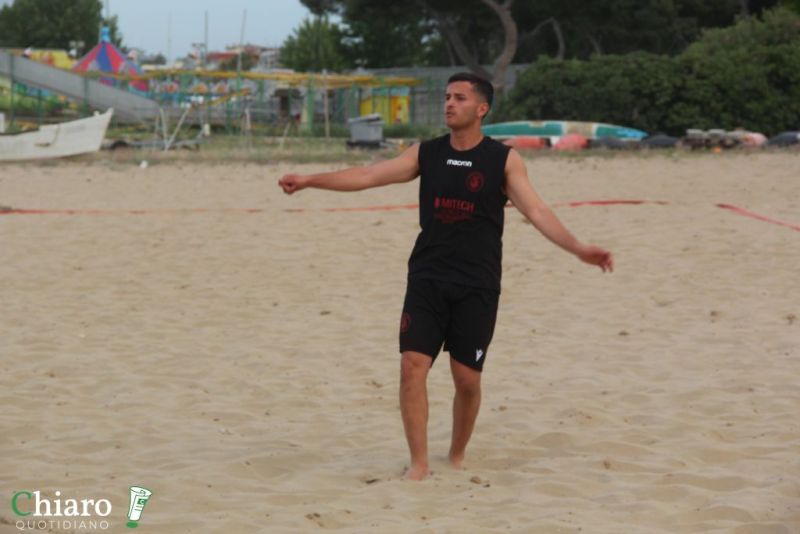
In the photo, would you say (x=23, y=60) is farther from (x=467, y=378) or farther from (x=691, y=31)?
(x=467, y=378)

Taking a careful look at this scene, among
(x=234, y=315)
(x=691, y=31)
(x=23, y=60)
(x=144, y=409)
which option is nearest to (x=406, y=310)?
(x=144, y=409)

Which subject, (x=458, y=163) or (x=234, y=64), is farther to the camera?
(x=234, y=64)

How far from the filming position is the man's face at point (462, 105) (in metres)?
4.92

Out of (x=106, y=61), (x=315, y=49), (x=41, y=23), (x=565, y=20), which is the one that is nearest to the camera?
(x=565, y=20)

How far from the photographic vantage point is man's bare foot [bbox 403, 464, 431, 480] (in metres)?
4.96

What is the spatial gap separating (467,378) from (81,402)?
226 cm

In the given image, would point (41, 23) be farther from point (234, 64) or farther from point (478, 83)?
point (478, 83)

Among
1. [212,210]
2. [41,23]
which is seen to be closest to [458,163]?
[212,210]

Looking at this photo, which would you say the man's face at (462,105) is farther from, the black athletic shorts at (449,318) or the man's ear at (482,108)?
the black athletic shorts at (449,318)

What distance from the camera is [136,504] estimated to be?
4.54 m

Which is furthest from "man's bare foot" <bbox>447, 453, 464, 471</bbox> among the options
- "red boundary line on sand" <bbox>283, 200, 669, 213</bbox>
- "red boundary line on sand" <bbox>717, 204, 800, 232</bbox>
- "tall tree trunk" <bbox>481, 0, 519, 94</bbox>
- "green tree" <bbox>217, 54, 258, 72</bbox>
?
"green tree" <bbox>217, 54, 258, 72</bbox>

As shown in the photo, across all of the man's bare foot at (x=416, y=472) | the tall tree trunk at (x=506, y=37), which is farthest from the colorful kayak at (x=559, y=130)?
the man's bare foot at (x=416, y=472)

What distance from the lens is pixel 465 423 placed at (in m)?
5.15

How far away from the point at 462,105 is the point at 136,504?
1.86 metres
